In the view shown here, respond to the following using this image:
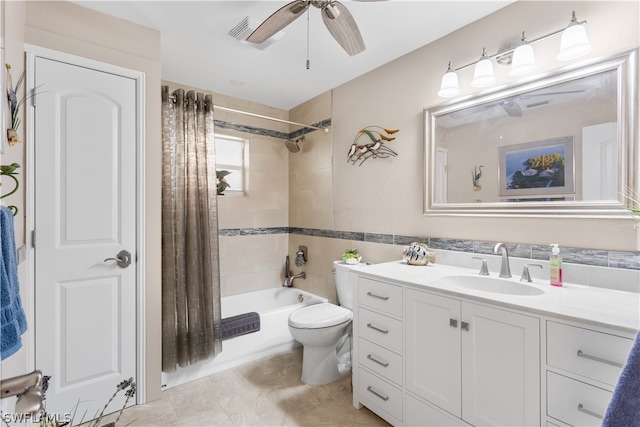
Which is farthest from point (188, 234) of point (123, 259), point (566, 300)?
point (566, 300)

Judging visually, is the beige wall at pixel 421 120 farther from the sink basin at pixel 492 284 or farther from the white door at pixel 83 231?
the white door at pixel 83 231

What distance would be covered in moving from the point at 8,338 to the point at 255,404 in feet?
5.18

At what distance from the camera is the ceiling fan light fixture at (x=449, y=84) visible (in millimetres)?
1977

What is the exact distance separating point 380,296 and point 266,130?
2.41 metres

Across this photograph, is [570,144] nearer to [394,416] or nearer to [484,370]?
[484,370]

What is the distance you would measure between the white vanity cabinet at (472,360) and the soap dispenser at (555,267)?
1.53 ft

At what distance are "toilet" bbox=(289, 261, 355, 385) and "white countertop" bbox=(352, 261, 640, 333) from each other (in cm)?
64

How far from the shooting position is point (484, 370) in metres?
1.36

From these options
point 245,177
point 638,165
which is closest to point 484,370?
point 638,165

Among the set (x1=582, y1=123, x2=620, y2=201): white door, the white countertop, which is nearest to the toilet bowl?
the white countertop

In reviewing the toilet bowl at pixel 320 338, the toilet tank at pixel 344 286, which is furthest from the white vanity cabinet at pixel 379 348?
the toilet tank at pixel 344 286

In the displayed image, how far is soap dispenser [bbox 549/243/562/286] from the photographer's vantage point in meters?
1.52

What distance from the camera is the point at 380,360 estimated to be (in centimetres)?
180

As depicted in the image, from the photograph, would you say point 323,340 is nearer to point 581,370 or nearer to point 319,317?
point 319,317
